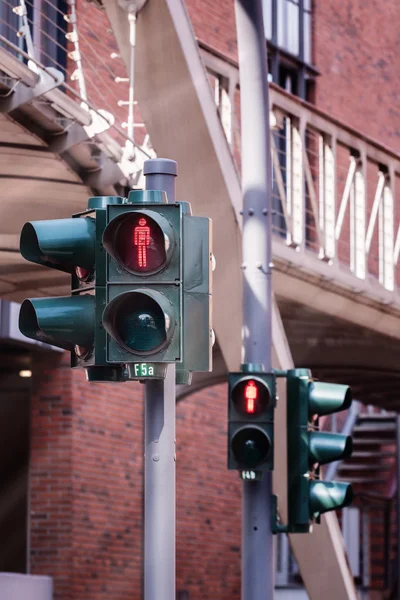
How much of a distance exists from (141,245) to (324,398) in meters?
4.68

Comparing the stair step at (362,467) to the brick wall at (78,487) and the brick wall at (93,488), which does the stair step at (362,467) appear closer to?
the brick wall at (93,488)

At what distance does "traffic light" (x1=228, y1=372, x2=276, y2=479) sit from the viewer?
366 inches

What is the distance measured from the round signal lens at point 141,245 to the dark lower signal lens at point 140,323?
0.12 m

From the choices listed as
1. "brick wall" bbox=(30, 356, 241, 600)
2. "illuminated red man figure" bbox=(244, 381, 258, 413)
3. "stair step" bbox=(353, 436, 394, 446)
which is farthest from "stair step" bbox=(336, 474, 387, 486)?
"illuminated red man figure" bbox=(244, 381, 258, 413)

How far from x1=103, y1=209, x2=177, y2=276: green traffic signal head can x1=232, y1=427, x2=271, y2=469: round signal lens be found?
166 inches

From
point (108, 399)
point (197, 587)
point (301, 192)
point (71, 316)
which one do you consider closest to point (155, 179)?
point (71, 316)

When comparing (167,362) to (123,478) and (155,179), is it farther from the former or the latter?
(123,478)

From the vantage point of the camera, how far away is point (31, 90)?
31.8 ft

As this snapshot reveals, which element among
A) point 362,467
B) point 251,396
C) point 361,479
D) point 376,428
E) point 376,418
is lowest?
point 251,396

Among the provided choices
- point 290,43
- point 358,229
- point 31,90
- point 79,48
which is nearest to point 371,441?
point 290,43

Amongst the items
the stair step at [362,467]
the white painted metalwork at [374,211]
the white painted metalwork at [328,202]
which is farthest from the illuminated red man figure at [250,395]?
the stair step at [362,467]

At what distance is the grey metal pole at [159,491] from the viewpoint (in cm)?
507

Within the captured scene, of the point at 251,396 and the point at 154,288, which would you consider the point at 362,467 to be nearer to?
the point at 251,396

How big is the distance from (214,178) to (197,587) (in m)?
10.4
